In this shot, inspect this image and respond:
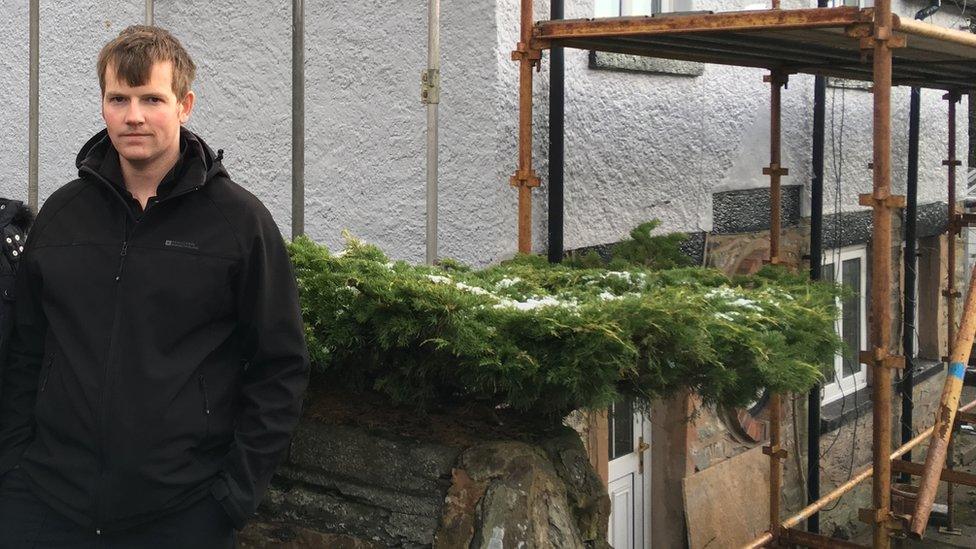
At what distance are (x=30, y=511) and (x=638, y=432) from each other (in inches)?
186

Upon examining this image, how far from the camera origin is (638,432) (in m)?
7.14

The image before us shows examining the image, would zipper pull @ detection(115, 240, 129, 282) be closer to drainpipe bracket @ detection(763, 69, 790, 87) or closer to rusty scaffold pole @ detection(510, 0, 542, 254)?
rusty scaffold pole @ detection(510, 0, 542, 254)

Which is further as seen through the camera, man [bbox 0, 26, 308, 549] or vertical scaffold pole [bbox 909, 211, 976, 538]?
vertical scaffold pole [bbox 909, 211, 976, 538]

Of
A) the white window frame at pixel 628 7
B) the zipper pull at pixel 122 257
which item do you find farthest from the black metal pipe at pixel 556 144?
the zipper pull at pixel 122 257

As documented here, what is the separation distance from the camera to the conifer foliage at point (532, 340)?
326 centimetres

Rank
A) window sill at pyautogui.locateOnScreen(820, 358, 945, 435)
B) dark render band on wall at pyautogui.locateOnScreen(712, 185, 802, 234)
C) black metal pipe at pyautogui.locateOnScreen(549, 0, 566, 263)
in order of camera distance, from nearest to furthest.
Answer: black metal pipe at pyautogui.locateOnScreen(549, 0, 566, 263), dark render band on wall at pyautogui.locateOnScreen(712, 185, 802, 234), window sill at pyautogui.locateOnScreen(820, 358, 945, 435)

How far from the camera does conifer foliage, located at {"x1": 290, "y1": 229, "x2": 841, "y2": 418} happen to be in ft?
10.7

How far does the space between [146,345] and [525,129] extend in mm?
2728

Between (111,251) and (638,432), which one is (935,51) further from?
(111,251)

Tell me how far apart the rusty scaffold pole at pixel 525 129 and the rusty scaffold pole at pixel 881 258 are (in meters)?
1.27

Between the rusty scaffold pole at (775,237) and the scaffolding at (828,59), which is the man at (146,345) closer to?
the scaffolding at (828,59)

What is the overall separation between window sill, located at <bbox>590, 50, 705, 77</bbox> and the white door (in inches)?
71.4

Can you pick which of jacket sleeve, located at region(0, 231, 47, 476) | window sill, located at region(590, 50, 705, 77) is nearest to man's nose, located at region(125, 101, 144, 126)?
jacket sleeve, located at region(0, 231, 47, 476)

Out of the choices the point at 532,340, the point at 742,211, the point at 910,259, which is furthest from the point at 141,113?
the point at 910,259
